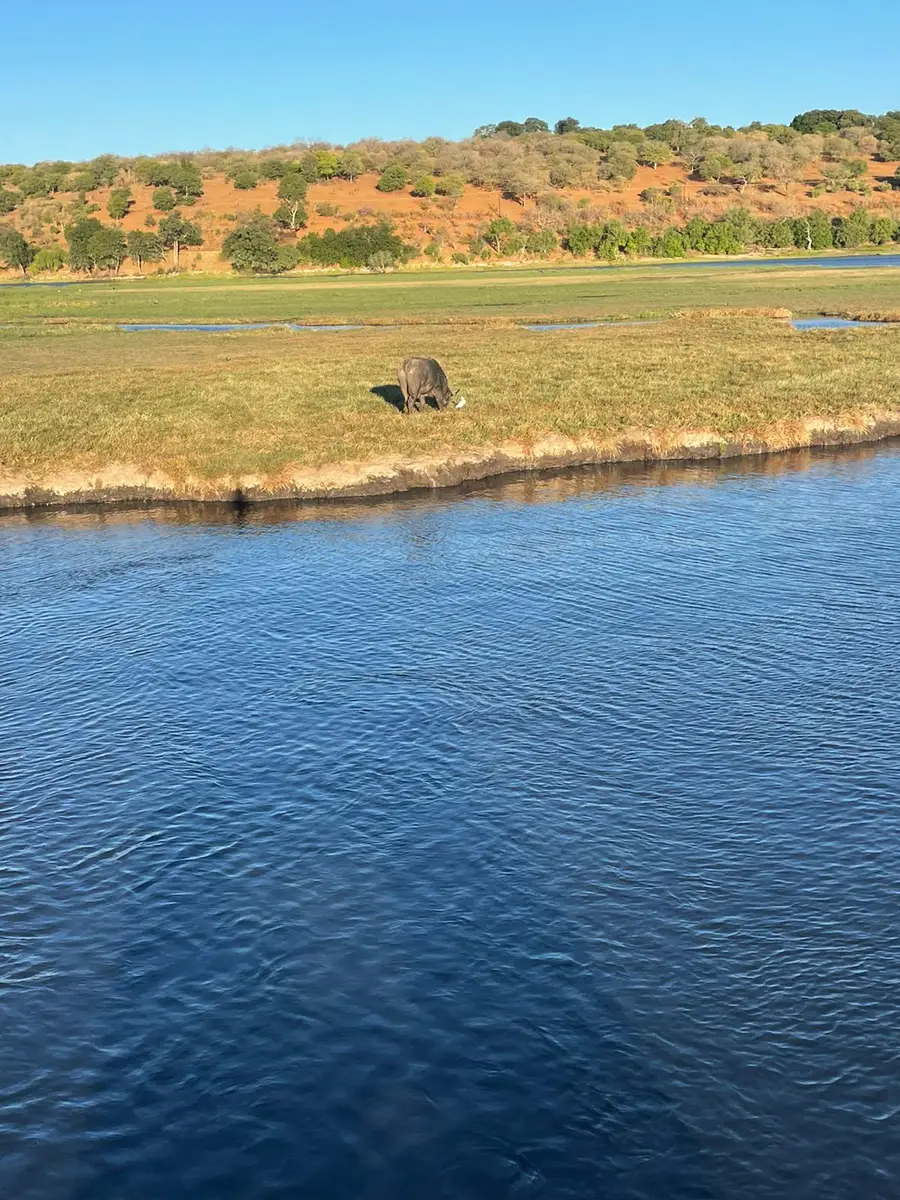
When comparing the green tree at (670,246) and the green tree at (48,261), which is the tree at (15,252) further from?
the green tree at (670,246)

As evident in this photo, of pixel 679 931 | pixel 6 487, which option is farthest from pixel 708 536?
pixel 6 487

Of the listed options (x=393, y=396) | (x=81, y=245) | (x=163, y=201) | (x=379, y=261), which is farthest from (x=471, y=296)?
(x=163, y=201)

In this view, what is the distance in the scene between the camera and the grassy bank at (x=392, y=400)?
132 feet

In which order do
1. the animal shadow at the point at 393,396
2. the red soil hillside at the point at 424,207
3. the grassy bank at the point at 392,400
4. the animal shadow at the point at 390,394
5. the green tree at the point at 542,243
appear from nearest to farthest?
the grassy bank at the point at 392,400
the animal shadow at the point at 393,396
the animal shadow at the point at 390,394
the green tree at the point at 542,243
the red soil hillside at the point at 424,207

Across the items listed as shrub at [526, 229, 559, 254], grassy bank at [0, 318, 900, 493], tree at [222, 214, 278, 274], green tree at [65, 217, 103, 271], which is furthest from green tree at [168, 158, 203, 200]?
grassy bank at [0, 318, 900, 493]

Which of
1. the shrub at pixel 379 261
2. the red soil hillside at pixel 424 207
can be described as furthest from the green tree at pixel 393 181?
the shrub at pixel 379 261

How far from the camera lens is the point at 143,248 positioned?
162 meters

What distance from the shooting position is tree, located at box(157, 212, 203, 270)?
16462 cm

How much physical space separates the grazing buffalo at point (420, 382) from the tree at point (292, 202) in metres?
134

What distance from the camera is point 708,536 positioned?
3183cm

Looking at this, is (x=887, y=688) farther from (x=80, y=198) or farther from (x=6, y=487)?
(x=80, y=198)

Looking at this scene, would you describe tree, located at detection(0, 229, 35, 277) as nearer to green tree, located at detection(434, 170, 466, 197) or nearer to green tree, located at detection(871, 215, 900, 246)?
green tree, located at detection(434, 170, 466, 197)

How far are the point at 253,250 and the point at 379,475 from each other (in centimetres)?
12261

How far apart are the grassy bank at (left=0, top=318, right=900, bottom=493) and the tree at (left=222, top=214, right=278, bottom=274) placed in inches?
3525
